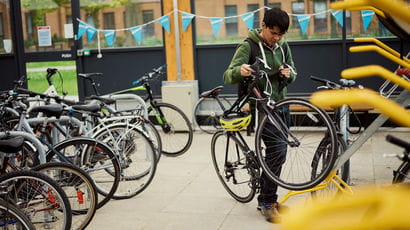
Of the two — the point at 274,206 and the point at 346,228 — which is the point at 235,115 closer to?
the point at 274,206

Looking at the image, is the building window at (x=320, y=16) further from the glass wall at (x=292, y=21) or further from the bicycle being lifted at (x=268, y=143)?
the bicycle being lifted at (x=268, y=143)

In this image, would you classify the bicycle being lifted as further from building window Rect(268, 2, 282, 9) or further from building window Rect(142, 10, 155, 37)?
building window Rect(142, 10, 155, 37)

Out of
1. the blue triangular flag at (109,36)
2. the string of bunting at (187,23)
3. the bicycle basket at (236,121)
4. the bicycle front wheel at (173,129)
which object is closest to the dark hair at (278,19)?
the bicycle basket at (236,121)

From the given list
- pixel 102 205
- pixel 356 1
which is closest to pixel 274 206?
pixel 102 205

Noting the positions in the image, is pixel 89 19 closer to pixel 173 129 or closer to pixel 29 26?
pixel 29 26

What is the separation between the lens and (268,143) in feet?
14.5

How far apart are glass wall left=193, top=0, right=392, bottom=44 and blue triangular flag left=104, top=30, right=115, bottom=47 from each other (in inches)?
63.2

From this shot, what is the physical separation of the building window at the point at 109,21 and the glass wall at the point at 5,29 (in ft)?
7.08

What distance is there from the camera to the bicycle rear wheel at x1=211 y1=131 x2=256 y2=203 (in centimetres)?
491

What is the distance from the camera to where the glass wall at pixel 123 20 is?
9953mm

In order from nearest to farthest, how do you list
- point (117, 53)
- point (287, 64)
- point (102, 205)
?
point (287, 64) → point (102, 205) → point (117, 53)

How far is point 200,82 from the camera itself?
9914 mm

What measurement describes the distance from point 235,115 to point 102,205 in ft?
5.10

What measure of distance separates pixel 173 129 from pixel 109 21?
3.33 meters
